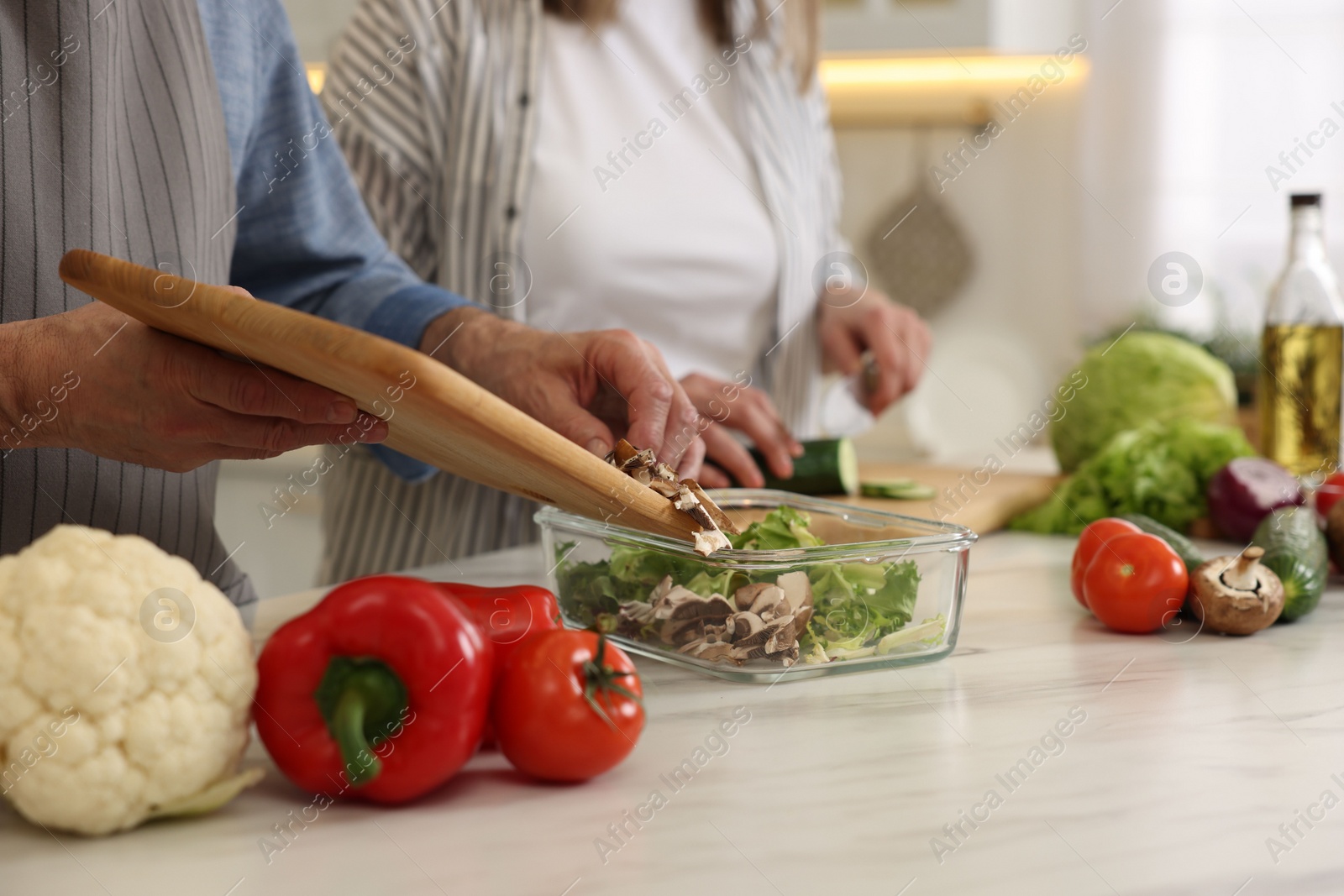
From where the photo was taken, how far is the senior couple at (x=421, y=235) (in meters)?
0.80

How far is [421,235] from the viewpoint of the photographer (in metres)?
1.66

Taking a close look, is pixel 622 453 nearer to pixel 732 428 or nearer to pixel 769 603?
pixel 769 603

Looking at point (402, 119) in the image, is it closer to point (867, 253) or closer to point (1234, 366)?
point (1234, 366)

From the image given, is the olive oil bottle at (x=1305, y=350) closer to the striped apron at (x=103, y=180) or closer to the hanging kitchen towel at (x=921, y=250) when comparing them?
the striped apron at (x=103, y=180)

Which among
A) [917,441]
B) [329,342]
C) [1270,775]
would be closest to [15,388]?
[329,342]

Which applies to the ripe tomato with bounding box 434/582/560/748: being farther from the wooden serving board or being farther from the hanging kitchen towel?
the hanging kitchen towel

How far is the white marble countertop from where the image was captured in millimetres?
575

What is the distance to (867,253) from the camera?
3.46 meters

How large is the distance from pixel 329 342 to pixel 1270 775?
1.95 ft

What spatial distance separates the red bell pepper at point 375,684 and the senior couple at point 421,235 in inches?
5.5

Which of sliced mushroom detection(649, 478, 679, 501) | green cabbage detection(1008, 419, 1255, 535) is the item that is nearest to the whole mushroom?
green cabbage detection(1008, 419, 1255, 535)

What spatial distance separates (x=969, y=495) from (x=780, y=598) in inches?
32.4

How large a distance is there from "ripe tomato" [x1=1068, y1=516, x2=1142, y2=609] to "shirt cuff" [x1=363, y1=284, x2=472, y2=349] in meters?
0.66

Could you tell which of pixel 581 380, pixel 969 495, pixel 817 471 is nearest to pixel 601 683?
pixel 581 380
